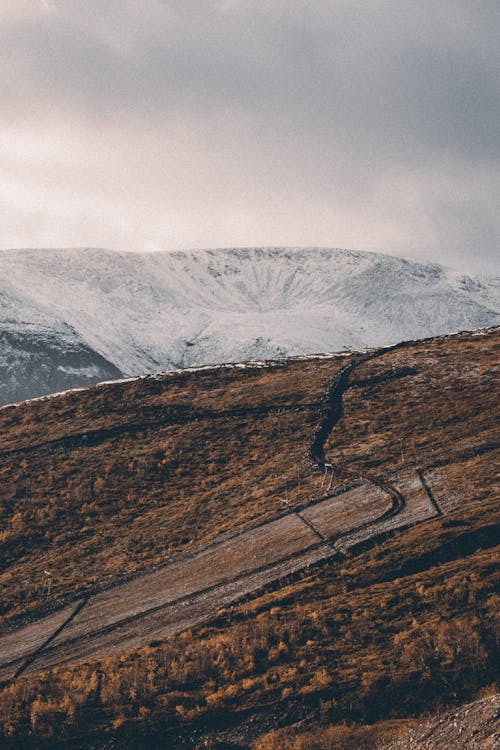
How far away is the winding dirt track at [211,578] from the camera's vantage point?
965 inches

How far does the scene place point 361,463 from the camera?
40.0 metres

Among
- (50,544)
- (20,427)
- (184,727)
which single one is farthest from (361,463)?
(20,427)

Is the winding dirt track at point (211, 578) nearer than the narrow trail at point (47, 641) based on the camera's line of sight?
Result: No

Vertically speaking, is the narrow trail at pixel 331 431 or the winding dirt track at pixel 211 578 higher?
the narrow trail at pixel 331 431

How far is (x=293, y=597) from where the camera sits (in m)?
24.8

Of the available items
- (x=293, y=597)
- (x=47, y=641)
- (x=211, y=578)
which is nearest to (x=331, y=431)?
(x=211, y=578)

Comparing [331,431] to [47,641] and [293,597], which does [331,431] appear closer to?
[293,597]

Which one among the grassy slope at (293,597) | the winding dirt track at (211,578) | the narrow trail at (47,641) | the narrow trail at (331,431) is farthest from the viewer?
the narrow trail at (331,431)

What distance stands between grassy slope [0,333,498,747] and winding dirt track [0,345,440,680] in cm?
126

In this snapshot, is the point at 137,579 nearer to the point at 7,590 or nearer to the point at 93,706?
the point at 7,590

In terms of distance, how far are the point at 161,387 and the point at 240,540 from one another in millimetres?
Answer: 31420

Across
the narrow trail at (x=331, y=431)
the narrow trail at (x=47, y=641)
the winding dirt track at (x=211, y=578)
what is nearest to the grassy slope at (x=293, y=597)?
the narrow trail at (x=331, y=431)

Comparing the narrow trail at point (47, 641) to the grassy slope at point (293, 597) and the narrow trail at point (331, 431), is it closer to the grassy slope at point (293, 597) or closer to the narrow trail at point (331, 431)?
the grassy slope at point (293, 597)

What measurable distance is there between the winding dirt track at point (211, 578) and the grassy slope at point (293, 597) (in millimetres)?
1256
